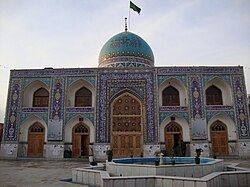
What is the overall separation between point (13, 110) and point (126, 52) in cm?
1009

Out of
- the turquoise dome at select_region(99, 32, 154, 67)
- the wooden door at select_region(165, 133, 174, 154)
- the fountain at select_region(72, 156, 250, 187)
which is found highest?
the turquoise dome at select_region(99, 32, 154, 67)

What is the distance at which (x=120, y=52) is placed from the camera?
20766mm

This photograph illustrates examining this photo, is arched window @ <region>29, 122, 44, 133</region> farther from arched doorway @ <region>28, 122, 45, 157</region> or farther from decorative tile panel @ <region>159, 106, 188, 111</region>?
decorative tile panel @ <region>159, 106, 188, 111</region>

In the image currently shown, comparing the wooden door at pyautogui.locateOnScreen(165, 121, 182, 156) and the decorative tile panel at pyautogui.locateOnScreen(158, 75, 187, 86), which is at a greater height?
the decorative tile panel at pyautogui.locateOnScreen(158, 75, 187, 86)

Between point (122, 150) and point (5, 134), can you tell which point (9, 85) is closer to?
point (5, 134)

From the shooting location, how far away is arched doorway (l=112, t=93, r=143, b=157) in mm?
16516

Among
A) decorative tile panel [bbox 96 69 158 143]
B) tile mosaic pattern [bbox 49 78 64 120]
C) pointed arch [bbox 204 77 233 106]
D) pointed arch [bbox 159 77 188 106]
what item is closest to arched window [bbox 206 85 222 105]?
pointed arch [bbox 204 77 233 106]

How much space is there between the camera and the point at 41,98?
18.3 meters

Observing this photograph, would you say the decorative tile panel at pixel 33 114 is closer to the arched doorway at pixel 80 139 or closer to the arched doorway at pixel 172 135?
the arched doorway at pixel 80 139

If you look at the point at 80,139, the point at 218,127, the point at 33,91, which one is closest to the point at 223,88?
the point at 218,127

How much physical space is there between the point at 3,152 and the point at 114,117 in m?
8.04

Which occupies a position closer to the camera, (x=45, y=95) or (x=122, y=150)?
(x=122, y=150)

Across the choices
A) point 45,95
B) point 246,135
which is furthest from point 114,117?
point 246,135

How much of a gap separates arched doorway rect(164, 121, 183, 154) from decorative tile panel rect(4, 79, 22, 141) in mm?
10657
